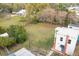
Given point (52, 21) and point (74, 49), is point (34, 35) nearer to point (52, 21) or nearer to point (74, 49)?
point (52, 21)

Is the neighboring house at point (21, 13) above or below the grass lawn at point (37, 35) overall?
above

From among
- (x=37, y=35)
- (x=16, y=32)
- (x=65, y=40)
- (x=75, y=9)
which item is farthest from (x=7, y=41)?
(x=75, y=9)

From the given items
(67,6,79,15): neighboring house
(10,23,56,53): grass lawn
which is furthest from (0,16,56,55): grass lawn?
(67,6,79,15): neighboring house

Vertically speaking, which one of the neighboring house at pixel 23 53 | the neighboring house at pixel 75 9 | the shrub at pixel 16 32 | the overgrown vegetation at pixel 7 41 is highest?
the neighboring house at pixel 75 9

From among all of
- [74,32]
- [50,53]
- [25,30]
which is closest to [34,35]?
[25,30]

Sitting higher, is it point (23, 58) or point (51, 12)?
point (51, 12)

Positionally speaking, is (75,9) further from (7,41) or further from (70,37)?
(7,41)

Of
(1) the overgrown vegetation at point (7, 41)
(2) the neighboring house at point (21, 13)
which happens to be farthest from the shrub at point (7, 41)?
(2) the neighboring house at point (21, 13)

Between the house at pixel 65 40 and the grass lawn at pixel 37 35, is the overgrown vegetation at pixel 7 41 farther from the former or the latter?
the house at pixel 65 40

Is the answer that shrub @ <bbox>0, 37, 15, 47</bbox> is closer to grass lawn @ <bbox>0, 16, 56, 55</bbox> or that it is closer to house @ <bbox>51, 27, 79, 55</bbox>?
grass lawn @ <bbox>0, 16, 56, 55</bbox>
